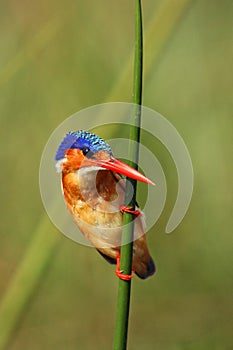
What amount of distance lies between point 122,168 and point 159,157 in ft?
1.68

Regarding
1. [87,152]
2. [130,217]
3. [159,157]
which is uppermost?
[159,157]

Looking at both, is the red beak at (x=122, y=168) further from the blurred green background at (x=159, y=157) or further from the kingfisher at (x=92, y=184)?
the blurred green background at (x=159, y=157)

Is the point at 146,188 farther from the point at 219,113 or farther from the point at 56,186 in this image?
the point at 219,113

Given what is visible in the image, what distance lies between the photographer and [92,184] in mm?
659

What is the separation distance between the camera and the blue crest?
62cm

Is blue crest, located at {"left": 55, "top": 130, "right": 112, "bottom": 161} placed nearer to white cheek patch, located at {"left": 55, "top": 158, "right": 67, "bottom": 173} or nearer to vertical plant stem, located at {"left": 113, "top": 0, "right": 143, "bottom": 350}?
white cheek patch, located at {"left": 55, "top": 158, "right": 67, "bottom": 173}

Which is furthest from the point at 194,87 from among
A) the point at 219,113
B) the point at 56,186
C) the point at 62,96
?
the point at 56,186

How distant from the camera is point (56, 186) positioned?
0.90 m

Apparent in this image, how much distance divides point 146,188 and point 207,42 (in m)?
0.33

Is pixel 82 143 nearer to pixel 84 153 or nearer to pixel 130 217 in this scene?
pixel 84 153

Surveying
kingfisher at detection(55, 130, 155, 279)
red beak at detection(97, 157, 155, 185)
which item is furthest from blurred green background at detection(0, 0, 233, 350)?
red beak at detection(97, 157, 155, 185)

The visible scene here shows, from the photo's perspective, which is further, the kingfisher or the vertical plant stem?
the kingfisher

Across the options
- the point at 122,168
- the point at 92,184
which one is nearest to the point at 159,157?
the point at 92,184

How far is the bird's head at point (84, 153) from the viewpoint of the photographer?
2.00ft
